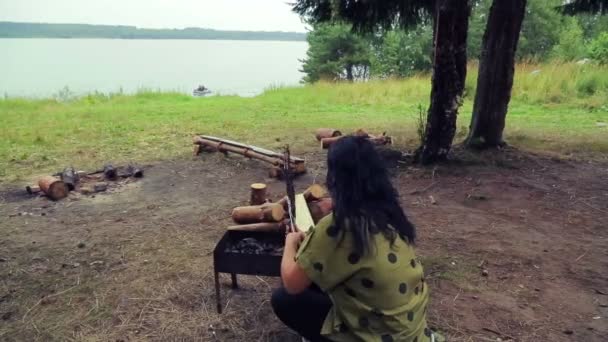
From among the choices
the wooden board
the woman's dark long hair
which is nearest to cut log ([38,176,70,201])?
the wooden board

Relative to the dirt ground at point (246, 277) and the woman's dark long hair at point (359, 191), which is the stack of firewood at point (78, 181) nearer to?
the dirt ground at point (246, 277)

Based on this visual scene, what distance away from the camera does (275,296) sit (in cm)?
215

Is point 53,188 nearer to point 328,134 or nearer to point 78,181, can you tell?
point 78,181

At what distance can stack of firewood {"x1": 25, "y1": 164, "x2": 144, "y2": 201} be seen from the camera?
4723 millimetres

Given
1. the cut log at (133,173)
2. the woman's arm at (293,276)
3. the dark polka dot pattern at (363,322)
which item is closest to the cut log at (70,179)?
the cut log at (133,173)

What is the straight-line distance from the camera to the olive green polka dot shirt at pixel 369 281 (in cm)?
166

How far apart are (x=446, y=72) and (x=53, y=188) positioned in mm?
4028

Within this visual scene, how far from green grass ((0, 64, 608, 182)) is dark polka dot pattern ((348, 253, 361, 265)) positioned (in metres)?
5.05

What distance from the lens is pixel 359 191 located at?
1.67 metres

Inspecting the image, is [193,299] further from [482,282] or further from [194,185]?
[194,185]

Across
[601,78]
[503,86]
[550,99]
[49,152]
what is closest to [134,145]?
A: [49,152]

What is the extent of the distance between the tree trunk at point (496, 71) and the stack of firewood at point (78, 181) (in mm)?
4035

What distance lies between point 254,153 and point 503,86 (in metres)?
3.01

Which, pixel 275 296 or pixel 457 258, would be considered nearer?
pixel 275 296
